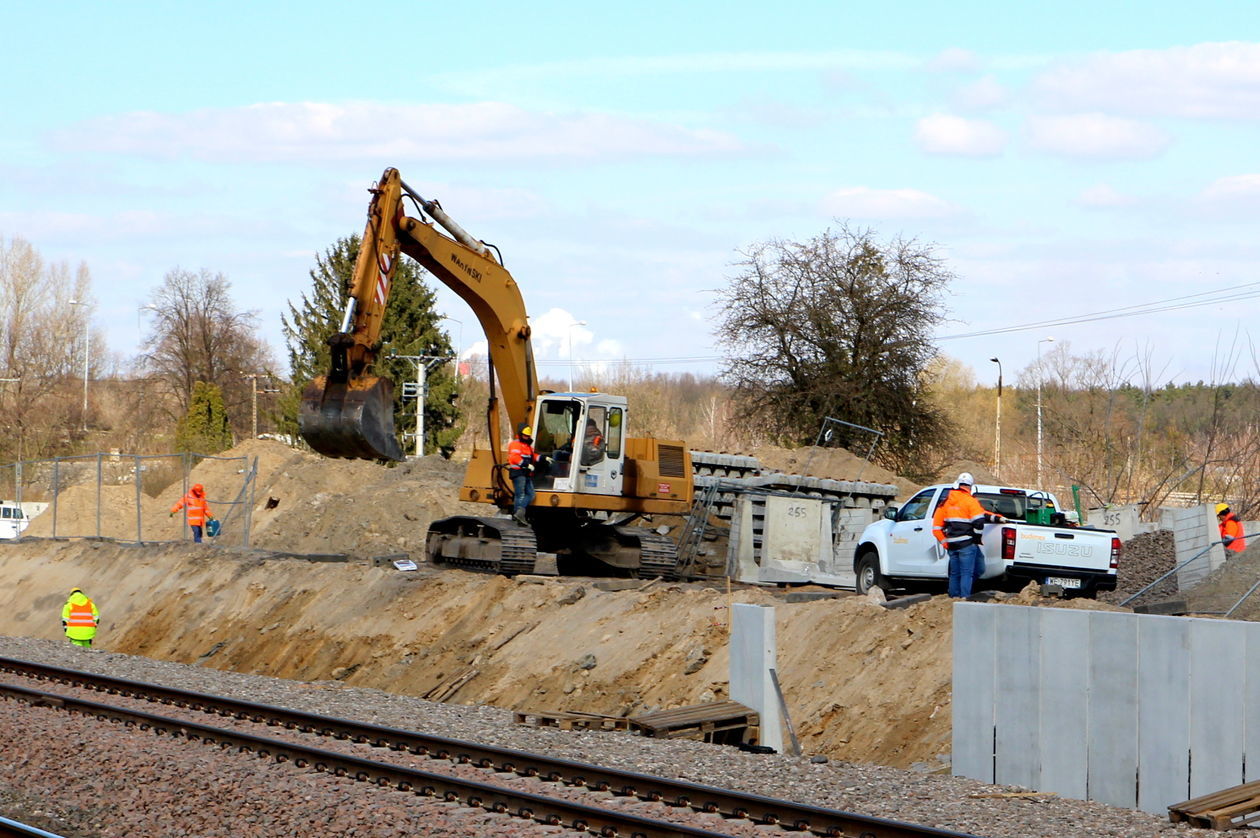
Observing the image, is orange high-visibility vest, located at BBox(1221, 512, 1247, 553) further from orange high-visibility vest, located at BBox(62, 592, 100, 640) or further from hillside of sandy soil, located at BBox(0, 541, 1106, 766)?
orange high-visibility vest, located at BBox(62, 592, 100, 640)

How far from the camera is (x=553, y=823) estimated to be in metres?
9.60

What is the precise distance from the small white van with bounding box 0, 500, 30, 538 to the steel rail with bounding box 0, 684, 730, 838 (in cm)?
2948

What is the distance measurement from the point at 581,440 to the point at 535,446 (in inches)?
32.1

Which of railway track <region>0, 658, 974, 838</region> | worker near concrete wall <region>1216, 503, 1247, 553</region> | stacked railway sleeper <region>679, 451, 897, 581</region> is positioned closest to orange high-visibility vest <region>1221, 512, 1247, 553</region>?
worker near concrete wall <region>1216, 503, 1247, 553</region>

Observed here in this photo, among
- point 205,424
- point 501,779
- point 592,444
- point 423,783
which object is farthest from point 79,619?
point 205,424

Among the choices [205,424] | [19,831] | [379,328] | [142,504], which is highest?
[379,328]

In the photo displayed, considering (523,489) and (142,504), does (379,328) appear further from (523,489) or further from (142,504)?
(142,504)

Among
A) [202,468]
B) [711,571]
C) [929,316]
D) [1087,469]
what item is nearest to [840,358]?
[929,316]

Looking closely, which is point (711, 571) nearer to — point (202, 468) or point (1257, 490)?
point (1257, 490)

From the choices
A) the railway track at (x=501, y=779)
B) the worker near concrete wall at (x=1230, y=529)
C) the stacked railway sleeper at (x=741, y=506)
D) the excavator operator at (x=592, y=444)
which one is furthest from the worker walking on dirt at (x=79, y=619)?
the worker near concrete wall at (x=1230, y=529)

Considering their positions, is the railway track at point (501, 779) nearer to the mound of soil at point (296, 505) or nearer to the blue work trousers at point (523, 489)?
the blue work trousers at point (523, 489)

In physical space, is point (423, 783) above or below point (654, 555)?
below

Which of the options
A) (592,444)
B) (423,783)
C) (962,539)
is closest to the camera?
(423,783)

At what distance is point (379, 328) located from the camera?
20203 mm
